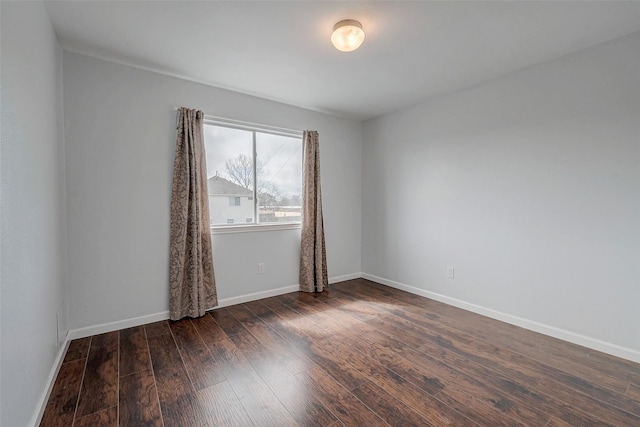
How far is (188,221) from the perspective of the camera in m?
2.94

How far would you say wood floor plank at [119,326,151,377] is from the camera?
6.88 feet

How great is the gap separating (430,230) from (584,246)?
4.76ft

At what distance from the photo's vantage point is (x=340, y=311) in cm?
319

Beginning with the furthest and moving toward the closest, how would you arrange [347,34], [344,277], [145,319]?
[344,277] → [145,319] → [347,34]

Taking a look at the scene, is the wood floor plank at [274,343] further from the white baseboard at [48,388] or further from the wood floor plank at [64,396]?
the white baseboard at [48,388]

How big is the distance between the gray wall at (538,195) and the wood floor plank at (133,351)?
9.88 feet

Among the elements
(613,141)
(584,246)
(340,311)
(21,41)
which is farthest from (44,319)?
(613,141)

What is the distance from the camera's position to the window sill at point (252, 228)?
128 inches

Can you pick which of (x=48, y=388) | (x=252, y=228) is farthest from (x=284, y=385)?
(x=252, y=228)

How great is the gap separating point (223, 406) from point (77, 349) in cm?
151

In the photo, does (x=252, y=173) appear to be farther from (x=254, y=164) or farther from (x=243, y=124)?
(x=243, y=124)

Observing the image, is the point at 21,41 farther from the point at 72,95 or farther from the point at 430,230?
the point at 430,230

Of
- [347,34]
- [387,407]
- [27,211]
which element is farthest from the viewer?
[347,34]

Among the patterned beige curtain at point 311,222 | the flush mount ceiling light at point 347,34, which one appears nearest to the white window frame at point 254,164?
the patterned beige curtain at point 311,222
